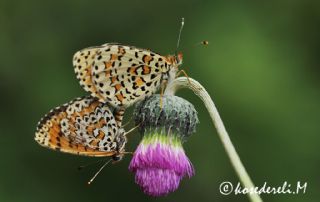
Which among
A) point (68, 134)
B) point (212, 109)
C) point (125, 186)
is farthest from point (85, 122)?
point (125, 186)

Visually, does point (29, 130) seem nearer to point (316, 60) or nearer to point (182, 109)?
point (316, 60)

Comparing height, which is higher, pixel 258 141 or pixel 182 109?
pixel 258 141

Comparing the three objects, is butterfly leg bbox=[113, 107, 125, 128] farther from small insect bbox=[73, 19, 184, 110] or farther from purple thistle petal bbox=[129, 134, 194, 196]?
purple thistle petal bbox=[129, 134, 194, 196]

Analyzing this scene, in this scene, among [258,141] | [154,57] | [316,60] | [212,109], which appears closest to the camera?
[212,109]

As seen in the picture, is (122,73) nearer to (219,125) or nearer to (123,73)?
(123,73)

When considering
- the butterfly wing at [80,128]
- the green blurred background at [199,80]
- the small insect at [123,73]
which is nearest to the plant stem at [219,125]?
the small insect at [123,73]

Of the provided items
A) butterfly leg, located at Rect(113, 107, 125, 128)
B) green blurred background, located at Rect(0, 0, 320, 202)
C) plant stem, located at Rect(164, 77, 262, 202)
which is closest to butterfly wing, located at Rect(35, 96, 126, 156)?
butterfly leg, located at Rect(113, 107, 125, 128)
